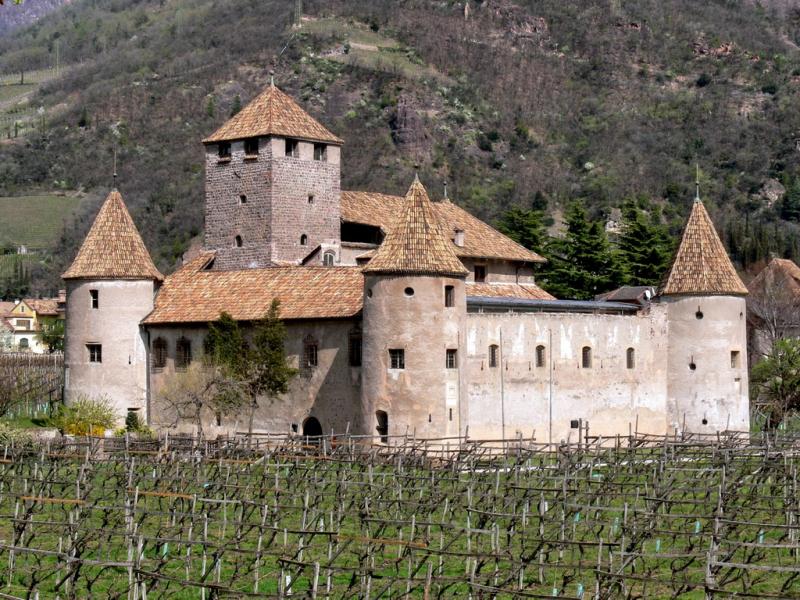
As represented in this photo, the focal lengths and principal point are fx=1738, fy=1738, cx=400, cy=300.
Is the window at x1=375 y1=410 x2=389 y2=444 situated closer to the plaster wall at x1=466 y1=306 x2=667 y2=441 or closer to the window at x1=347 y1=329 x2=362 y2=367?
the window at x1=347 y1=329 x2=362 y2=367

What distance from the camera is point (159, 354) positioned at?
5841 centimetres

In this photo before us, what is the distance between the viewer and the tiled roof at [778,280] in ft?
304

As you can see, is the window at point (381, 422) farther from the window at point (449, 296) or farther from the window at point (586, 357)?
the window at point (586, 357)

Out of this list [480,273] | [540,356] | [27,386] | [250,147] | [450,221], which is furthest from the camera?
[27,386]

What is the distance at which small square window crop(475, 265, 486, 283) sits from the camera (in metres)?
64.2

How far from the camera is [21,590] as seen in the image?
2922cm

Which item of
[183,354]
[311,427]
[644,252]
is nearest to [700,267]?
[311,427]

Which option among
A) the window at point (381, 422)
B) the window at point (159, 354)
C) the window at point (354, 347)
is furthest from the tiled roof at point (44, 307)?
the window at point (381, 422)

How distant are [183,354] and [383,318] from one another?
9.29 m

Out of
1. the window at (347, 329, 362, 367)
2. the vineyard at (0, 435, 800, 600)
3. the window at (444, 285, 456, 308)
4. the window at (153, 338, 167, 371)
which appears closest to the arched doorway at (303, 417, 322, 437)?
the window at (347, 329, 362, 367)

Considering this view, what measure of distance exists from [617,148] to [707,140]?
8320mm

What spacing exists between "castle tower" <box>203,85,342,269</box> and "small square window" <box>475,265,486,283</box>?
5.37 meters

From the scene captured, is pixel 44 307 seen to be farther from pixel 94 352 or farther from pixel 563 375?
pixel 563 375

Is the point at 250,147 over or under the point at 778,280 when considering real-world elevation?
over
